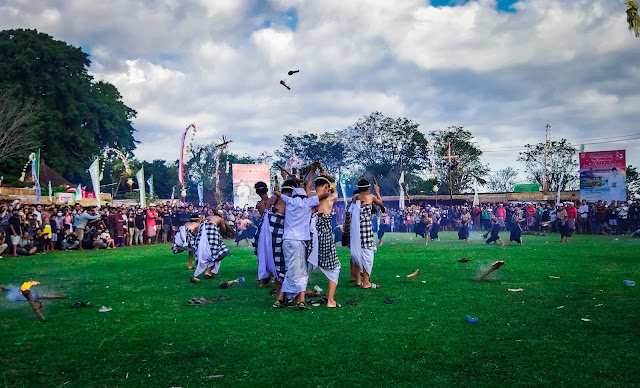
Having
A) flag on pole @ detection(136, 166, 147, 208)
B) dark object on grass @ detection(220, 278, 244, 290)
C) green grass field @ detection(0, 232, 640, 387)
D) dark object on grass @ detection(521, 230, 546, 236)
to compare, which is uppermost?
flag on pole @ detection(136, 166, 147, 208)

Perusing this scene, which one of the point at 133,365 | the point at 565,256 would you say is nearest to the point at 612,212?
the point at 565,256

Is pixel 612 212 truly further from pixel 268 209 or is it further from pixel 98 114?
pixel 98 114

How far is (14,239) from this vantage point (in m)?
17.9

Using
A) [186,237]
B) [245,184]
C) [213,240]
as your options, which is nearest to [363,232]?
[213,240]

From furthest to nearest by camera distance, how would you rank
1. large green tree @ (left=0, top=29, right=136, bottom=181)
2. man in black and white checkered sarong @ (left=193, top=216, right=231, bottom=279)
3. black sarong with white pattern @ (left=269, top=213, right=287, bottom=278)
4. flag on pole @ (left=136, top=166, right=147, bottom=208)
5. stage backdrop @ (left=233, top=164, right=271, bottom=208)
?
1. large green tree @ (left=0, top=29, right=136, bottom=181)
2. stage backdrop @ (left=233, top=164, right=271, bottom=208)
3. flag on pole @ (left=136, top=166, right=147, bottom=208)
4. man in black and white checkered sarong @ (left=193, top=216, right=231, bottom=279)
5. black sarong with white pattern @ (left=269, top=213, right=287, bottom=278)

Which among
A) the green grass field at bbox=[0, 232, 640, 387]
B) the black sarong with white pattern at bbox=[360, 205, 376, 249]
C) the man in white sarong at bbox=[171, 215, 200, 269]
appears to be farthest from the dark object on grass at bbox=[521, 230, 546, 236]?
the man in white sarong at bbox=[171, 215, 200, 269]

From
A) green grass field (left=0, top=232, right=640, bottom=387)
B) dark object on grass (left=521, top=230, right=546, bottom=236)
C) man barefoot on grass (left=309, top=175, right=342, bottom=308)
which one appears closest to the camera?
green grass field (left=0, top=232, right=640, bottom=387)

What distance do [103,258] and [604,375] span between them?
16.2 metres

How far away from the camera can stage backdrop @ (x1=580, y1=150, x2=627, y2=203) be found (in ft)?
105

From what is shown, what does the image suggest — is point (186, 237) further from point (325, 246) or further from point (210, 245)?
point (325, 246)

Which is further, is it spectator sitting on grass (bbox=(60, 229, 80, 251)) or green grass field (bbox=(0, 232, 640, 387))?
spectator sitting on grass (bbox=(60, 229, 80, 251))

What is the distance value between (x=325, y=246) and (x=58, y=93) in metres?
48.0

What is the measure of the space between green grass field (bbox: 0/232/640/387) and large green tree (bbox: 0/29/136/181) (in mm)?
39271

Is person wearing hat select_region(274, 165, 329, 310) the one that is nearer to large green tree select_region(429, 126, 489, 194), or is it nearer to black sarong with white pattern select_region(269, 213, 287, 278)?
black sarong with white pattern select_region(269, 213, 287, 278)
